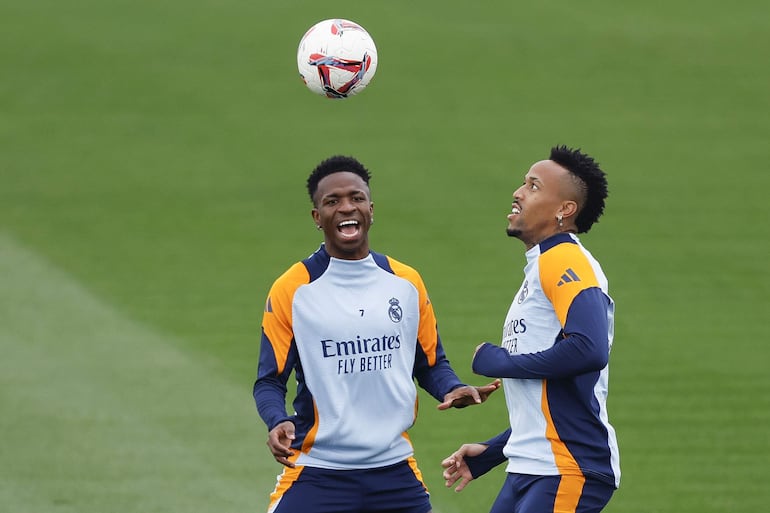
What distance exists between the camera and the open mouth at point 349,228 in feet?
17.3

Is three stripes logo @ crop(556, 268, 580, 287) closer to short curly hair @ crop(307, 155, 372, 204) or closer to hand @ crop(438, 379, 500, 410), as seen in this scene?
hand @ crop(438, 379, 500, 410)

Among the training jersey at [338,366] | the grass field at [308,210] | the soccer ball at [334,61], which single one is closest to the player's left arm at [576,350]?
the training jersey at [338,366]

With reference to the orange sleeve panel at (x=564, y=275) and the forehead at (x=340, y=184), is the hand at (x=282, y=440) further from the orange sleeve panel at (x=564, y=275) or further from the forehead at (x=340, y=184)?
the orange sleeve panel at (x=564, y=275)

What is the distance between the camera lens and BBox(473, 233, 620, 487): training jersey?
4.91 m

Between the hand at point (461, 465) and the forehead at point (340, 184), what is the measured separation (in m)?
1.20

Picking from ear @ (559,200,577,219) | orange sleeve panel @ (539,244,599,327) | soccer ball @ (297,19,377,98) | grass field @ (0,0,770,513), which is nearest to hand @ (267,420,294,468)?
orange sleeve panel @ (539,244,599,327)

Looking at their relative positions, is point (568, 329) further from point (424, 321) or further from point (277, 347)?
point (277, 347)

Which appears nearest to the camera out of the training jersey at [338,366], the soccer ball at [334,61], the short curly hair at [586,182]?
the training jersey at [338,366]

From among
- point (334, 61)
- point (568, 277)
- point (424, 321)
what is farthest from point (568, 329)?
point (334, 61)

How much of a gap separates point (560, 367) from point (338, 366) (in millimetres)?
906

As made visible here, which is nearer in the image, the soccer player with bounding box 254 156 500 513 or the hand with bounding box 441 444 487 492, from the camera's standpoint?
the soccer player with bounding box 254 156 500 513

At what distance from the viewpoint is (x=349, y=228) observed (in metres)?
5.28

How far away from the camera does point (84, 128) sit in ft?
56.0

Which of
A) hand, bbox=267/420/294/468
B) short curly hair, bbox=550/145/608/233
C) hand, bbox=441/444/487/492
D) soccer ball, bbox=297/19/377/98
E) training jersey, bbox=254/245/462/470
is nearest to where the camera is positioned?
hand, bbox=267/420/294/468
